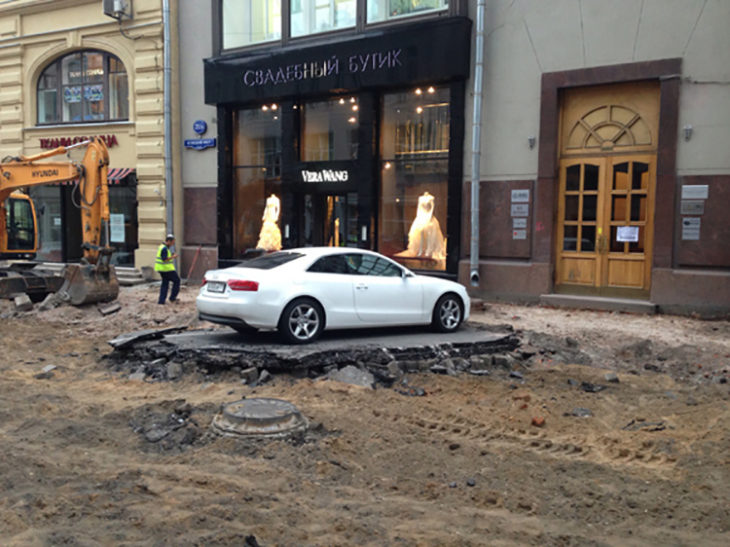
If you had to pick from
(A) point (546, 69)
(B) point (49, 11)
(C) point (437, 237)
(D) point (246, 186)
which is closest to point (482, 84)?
(A) point (546, 69)

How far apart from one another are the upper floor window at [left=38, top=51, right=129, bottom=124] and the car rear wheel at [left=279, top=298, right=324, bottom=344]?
43.9ft

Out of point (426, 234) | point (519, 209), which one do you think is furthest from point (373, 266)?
point (426, 234)

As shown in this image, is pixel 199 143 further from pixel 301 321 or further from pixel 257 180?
pixel 301 321

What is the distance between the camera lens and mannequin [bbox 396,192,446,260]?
50.8 ft

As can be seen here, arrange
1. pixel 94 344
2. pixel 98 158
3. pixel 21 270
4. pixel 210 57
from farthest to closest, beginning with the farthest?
pixel 210 57 → pixel 21 270 → pixel 98 158 → pixel 94 344

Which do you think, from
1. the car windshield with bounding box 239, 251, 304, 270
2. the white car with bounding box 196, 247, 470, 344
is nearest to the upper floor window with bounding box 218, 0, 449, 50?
the white car with bounding box 196, 247, 470, 344

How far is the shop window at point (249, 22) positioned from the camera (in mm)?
17438

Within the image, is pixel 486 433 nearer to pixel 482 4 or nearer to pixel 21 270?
pixel 482 4

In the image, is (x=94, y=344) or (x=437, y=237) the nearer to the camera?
(x=94, y=344)

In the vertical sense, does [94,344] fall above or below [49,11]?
below

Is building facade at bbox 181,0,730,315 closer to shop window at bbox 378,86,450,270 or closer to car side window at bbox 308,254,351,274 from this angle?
shop window at bbox 378,86,450,270

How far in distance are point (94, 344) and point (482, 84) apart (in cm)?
961

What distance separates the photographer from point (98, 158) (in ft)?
44.9

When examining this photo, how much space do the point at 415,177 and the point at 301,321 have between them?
7592 millimetres
